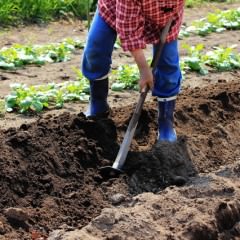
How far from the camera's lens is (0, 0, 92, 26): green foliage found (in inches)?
363

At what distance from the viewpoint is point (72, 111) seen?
6000 millimetres

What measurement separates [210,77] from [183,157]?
2.25 m

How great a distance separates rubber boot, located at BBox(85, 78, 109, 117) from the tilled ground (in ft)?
0.38

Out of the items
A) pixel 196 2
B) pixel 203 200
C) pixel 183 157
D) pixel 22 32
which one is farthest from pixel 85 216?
pixel 196 2

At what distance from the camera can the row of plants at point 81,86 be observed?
5.96 metres

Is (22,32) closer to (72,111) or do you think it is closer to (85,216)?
(72,111)

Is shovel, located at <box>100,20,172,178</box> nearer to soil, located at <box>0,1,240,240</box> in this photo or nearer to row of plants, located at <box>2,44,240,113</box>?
soil, located at <box>0,1,240,240</box>

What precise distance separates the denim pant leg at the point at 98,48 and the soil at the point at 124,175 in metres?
0.32

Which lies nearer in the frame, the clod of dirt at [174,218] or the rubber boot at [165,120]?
the clod of dirt at [174,218]

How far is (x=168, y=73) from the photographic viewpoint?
5086mm

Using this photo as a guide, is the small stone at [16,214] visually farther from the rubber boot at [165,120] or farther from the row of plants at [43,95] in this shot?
the row of plants at [43,95]

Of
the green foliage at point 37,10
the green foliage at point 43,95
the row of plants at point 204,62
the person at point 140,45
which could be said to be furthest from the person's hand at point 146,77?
the green foliage at point 37,10

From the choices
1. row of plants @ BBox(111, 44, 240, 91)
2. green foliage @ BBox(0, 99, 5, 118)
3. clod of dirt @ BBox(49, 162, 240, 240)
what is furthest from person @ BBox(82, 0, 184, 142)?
row of plants @ BBox(111, 44, 240, 91)

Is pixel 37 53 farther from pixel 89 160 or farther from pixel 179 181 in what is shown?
pixel 179 181
